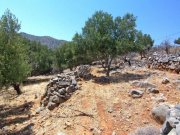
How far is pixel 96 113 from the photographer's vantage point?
2011cm

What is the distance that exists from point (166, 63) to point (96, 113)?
50.0 feet

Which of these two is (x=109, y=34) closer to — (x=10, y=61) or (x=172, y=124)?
(x=10, y=61)

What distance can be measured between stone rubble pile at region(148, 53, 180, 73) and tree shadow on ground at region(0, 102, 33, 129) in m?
14.3

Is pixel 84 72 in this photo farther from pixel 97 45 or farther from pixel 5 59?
pixel 5 59

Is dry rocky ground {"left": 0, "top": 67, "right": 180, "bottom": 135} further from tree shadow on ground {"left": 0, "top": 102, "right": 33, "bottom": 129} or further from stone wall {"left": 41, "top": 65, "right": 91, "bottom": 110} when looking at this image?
stone wall {"left": 41, "top": 65, "right": 91, "bottom": 110}

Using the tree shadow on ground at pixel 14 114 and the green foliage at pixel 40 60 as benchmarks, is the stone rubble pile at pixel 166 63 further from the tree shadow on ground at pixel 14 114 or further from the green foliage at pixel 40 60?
the green foliage at pixel 40 60

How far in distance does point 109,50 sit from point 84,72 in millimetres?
5002

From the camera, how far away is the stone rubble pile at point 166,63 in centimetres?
3106

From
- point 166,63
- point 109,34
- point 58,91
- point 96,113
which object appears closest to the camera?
point 96,113

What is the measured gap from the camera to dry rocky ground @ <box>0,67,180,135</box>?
1836cm

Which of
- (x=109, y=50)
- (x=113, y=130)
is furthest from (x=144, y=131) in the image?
(x=109, y=50)

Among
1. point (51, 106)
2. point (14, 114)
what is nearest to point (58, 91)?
point (51, 106)

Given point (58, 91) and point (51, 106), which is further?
point (58, 91)

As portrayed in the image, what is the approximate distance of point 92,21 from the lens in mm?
35875
